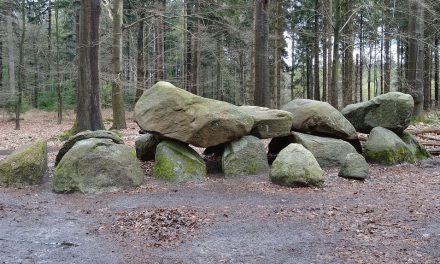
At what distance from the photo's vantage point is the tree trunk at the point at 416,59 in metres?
15.7

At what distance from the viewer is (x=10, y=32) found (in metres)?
25.2

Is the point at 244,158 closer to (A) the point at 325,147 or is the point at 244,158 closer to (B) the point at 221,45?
(A) the point at 325,147

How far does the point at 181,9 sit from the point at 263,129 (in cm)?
1247

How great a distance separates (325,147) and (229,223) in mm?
4419

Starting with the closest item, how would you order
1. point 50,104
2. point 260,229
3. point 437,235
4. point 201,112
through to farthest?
point 437,235 → point 260,229 → point 201,112 → point 50,104

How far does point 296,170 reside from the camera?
7.46m

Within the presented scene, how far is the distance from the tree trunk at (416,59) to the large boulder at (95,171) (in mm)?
12419

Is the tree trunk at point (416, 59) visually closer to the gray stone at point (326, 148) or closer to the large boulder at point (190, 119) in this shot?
the gray stone at point (326, 148)

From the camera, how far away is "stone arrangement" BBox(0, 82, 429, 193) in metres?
7.50

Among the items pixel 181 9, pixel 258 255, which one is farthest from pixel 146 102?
pixel 181 9

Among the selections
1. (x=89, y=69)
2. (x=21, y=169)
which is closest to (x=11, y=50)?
(x=89, y=69)

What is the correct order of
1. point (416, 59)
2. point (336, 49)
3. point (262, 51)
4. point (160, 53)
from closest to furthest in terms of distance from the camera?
point (262, 51) < point (336, 49) < point (416, 59) < point (160, 53)

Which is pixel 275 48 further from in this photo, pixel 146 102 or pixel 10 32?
pixel 10 32

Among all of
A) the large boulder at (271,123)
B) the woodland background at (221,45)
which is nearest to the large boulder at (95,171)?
the large boulder at (271,123)
